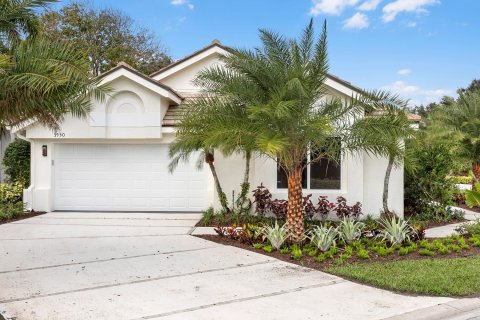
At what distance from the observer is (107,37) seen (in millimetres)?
33031

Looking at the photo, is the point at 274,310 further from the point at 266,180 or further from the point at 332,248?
the point at 266,180

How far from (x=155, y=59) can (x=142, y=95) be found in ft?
71.7

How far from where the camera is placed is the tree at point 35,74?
5887 mm

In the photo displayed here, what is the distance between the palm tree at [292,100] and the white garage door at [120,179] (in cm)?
536

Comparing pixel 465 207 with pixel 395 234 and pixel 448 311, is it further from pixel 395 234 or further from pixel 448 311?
pixel 448 311

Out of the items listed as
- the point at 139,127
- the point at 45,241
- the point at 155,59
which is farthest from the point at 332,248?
the point at 155,59

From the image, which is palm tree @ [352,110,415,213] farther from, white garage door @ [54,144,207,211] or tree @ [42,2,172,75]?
tree @ [42,2,172,75]

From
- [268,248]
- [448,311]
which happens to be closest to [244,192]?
[268,248]

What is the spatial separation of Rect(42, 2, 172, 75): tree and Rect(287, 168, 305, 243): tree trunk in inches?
954

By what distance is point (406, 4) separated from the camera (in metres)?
15.7

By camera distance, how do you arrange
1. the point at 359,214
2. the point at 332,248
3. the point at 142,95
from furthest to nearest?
the point at 142,95 → the point at 359,214 → the point at 332,248

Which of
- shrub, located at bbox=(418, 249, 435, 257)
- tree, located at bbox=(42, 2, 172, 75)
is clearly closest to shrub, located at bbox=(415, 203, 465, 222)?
Answer: shrub, located at bbox=(418, 249, 435, 257)

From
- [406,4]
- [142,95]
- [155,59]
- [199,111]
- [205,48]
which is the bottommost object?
[199,111]

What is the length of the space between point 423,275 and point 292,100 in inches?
147
